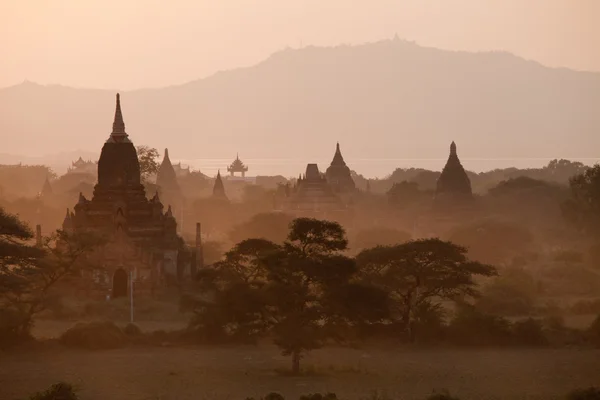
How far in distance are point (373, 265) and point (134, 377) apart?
9.44m

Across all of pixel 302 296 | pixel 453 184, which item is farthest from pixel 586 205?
pixel 302 296

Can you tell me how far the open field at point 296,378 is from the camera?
30.1 m

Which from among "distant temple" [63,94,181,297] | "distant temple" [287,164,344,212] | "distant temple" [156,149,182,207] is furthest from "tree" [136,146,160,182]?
"distant temple" [63,94,181,297]

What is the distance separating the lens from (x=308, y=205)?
81.1 m

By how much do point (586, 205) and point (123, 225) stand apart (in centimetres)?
3338

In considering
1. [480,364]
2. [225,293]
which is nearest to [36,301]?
[225,293]

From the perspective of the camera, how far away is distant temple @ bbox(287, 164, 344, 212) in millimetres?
81062

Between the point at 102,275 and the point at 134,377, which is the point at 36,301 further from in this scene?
the point at 102,275

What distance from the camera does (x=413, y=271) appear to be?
3784 cm

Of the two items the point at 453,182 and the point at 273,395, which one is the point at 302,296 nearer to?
the point at 273,395

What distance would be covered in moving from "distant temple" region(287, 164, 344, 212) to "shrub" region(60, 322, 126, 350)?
44087mm

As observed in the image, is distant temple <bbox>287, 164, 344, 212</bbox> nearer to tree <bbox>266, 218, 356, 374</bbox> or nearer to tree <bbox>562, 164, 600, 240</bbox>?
tree <bbox>562, 164, 600, 240</bbox>

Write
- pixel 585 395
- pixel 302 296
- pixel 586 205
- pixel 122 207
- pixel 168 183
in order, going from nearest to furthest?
pixel 585 395, pixel 302 296, pixel 122 207, pixel 586 205, pixel 168 183

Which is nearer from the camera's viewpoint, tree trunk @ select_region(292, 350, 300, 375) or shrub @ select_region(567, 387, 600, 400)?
shrub @ select_region(567, 387, 600, 400)
